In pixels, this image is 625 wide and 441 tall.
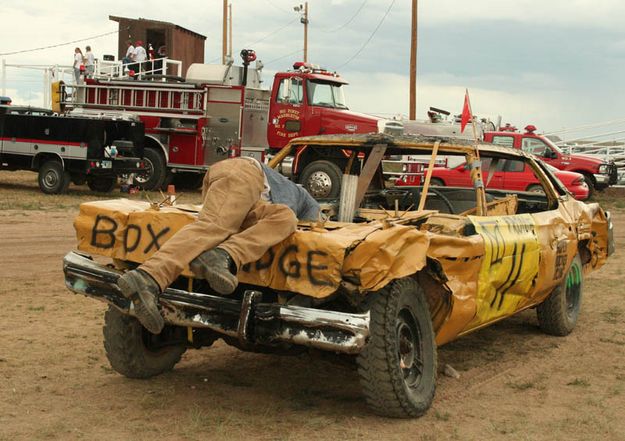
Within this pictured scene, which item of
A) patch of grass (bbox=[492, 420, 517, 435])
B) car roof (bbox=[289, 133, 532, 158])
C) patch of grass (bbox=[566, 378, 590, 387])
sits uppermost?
car roof (bbox=[289, 133, 532, 158])

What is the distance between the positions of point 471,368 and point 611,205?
18.6 m

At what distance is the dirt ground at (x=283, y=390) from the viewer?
493cm

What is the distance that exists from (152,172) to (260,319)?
1721 centimetres

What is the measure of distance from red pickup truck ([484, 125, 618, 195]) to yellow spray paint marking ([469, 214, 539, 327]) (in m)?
17.1

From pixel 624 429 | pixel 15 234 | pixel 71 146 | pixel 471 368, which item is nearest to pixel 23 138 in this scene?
pixel 71 146

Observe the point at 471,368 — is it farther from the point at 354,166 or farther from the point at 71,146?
the point at 71,146

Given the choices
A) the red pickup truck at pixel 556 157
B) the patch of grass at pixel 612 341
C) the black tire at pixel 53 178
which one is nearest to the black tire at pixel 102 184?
the black tire at pixel 53 178

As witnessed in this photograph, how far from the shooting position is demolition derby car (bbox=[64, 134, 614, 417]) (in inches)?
185

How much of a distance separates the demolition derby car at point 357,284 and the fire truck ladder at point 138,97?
49.0 ft

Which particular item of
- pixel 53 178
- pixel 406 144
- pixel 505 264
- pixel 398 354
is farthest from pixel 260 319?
pixel 53 178

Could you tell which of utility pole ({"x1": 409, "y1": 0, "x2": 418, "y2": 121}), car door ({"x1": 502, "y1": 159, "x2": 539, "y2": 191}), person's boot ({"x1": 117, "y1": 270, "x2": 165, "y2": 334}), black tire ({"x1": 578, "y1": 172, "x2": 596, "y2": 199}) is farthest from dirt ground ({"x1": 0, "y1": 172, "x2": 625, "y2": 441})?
utility pole ({"x1": 409, "y1": 0, "x2": 418, "y2": 121})

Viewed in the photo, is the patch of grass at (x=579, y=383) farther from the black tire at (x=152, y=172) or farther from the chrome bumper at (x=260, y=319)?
the black tire at (x=152, y=172)

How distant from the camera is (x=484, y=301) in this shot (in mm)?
5875

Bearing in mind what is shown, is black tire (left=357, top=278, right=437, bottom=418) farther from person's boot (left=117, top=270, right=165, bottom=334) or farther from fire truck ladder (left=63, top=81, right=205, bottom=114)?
fire truck ladder (left=63, top=81, right=205, bottom=114)
